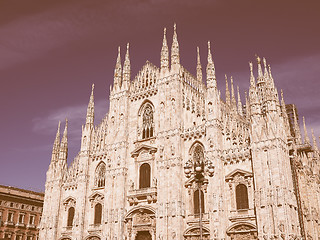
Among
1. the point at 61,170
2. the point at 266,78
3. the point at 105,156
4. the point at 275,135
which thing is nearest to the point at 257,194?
the point at 275,135

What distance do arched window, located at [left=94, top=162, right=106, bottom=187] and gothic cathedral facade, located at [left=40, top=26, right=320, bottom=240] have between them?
0.44 ft

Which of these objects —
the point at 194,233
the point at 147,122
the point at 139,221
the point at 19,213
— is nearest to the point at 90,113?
the point at 147,122

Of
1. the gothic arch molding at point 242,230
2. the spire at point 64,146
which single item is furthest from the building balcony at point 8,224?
the gothic arch molding at point 242,230

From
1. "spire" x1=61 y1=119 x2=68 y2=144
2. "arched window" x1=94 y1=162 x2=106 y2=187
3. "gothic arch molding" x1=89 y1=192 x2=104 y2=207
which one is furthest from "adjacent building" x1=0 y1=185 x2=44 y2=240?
"arched window" x1=94 y1=162 x2=106 y2=187

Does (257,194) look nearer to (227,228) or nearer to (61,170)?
(227,228)

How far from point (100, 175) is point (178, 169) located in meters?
12.5

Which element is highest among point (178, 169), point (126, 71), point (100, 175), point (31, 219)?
point (126, 71)

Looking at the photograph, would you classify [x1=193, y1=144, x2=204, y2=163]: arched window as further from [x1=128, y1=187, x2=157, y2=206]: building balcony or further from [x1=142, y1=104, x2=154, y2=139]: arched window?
[x1=142, y1=104, x2=154, y2=139]: arched window

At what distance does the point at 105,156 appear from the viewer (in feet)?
150

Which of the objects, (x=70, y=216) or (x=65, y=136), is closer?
(x=70, y=216)

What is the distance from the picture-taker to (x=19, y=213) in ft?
176

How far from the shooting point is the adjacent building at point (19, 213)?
51188 mm

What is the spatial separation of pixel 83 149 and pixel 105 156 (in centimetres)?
363

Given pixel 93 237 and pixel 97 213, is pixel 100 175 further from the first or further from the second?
pixel 93 237
